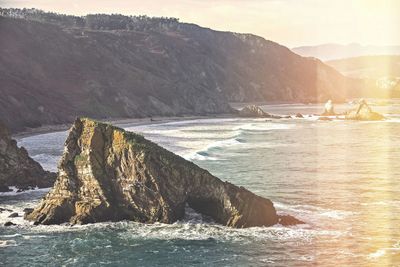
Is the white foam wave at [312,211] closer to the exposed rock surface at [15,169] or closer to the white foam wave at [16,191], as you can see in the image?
the white foam wave at [16,191]

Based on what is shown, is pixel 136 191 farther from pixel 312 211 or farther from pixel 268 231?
pixel 312 211

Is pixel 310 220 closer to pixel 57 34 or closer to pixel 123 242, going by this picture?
pixel 123 242

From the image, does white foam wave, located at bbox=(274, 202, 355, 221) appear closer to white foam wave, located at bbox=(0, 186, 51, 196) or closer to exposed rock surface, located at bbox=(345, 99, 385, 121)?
white foam wave, located at bbox=(0, 186, 51, 196)

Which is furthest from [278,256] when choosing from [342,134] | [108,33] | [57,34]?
[108,33]

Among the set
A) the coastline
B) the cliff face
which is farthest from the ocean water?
the cliff face

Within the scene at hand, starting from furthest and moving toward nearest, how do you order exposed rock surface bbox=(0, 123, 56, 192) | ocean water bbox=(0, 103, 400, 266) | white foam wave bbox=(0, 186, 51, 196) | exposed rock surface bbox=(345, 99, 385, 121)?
exposed rock surface bbox=(345, 99, 385, 121) → exposed rock surface bbox=(0, 123, 56, 192) → white foam wave bbox=(0, 186, 51, 196) → ocean water bbox=(0, 103, 400, 266)
